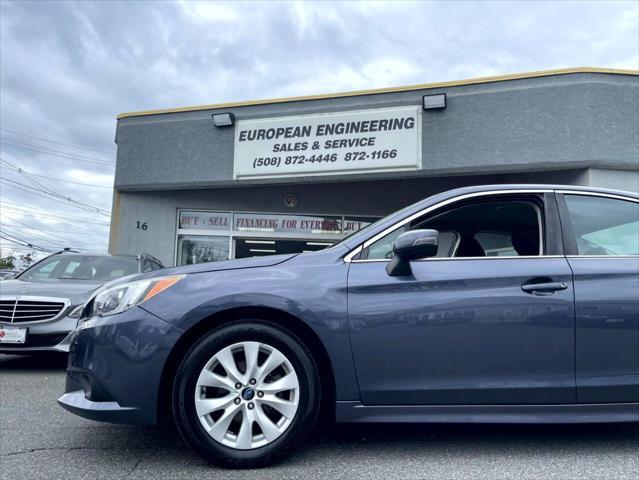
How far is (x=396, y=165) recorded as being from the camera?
980 centimetres

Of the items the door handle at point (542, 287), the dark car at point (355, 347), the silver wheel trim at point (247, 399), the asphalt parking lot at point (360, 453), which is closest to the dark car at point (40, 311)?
the asphalt parking lot at point (360, 453)

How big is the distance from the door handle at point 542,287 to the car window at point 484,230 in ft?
0.87

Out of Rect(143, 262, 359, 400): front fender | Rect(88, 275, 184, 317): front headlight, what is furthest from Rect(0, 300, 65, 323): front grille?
Rect(143, 262, 359, 400): front fender

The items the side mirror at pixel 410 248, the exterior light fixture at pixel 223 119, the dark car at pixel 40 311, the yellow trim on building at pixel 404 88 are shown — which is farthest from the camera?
the exterior light fixture at pixel 223 119

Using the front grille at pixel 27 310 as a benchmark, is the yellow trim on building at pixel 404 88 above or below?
above

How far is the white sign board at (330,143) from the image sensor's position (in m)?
9.76

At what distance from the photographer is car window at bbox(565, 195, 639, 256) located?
3.10 meters

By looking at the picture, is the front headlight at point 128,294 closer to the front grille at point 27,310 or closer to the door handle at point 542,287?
the door handle at point 542,287

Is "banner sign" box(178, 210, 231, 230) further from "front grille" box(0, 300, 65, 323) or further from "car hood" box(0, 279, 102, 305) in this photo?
"front grille" box(0, 300, 65, 323)

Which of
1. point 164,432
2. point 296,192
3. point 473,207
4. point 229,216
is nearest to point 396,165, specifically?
point 296,192

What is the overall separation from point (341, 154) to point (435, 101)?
A: 1.96 meters

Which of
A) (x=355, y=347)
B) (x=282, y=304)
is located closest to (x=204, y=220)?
(x=282, y=304)

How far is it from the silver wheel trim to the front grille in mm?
3402

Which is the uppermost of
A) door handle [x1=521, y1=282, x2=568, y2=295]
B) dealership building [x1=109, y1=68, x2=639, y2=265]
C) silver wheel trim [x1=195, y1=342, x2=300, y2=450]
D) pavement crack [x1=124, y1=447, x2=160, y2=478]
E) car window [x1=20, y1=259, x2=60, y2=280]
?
dealership building [x1=109, y1=68, x2=639, y2=265]
